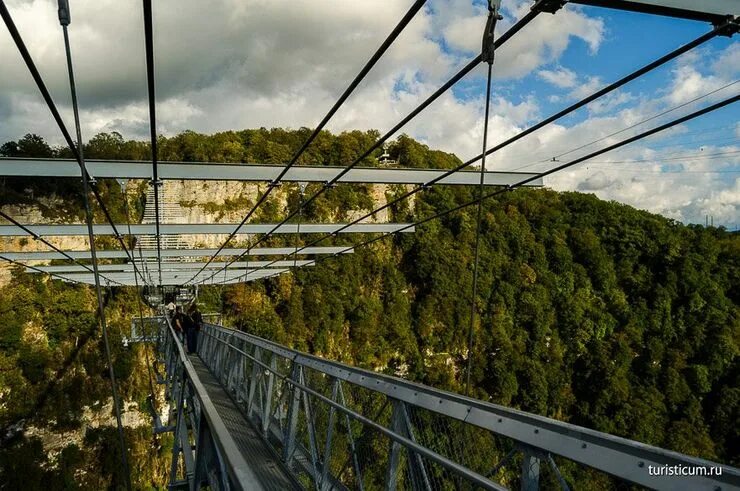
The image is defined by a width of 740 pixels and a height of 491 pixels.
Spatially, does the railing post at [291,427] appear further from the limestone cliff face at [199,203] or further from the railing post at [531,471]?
the limestone cliff face at [199,203]

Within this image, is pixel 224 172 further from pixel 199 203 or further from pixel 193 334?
pixel 199 203

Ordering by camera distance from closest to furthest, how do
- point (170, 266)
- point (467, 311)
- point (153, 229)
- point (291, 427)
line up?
point (291, 427), point (153, 229), point (170, 266), point (467, 311)

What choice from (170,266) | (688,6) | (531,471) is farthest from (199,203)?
(531,471)

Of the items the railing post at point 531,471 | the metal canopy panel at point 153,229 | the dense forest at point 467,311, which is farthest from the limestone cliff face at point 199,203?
the railing post at point 531,471

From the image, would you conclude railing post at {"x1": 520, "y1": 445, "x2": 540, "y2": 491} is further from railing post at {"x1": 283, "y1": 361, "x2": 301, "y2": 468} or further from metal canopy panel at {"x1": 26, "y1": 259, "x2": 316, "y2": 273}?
metal canopy panel at {"x1": 26, "y1": 259, "x2": 316, "y2": 273}

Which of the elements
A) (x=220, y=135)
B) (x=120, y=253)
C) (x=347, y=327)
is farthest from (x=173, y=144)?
(x=120, y=253)

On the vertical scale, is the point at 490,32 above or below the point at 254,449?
above

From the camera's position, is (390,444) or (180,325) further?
(180,325)
